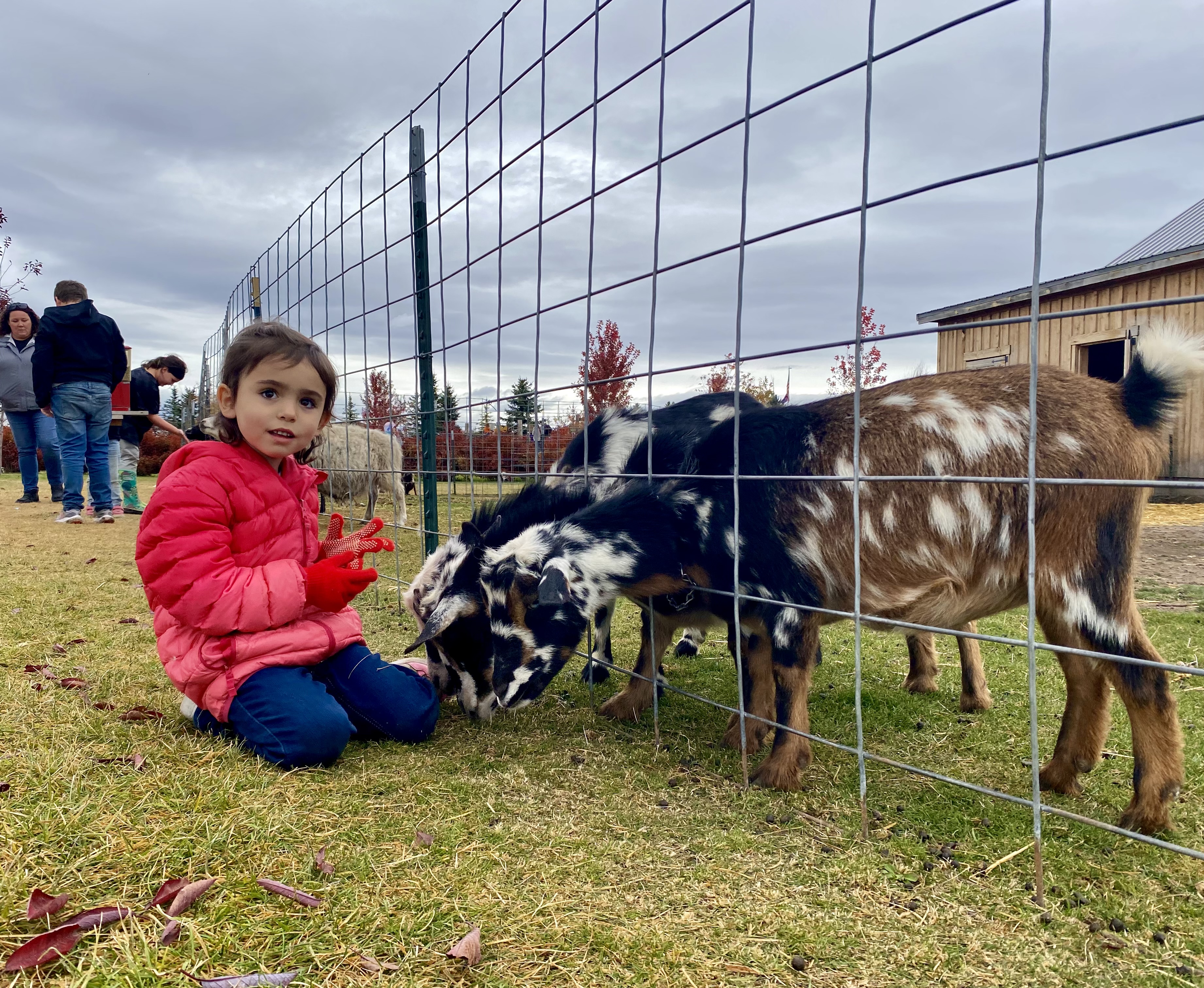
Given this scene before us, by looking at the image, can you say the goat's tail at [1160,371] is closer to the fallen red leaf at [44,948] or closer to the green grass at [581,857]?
the green grass at [581,857]

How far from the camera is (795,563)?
8.90ft

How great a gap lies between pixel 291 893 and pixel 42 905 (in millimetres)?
465

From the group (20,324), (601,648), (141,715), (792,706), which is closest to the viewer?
(792,706)

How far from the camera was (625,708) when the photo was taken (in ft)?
11.2

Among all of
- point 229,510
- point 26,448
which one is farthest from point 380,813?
point 26,448

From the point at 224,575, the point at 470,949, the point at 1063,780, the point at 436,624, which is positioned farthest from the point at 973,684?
the point at 224,575

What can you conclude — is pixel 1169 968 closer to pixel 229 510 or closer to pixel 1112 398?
pixel 1112 398

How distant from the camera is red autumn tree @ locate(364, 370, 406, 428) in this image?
17.3ft

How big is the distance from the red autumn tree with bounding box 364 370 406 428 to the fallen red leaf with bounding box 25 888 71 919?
3444 mm

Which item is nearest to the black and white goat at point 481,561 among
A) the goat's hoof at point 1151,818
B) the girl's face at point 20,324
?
the goat's hoof at point 1151,818

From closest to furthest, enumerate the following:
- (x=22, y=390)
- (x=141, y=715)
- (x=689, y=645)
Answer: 1. (x=141, y=715)
2. (x=689, y=645)
3. (x=22, y=390)

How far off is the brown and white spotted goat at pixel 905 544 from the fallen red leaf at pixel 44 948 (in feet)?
4.95

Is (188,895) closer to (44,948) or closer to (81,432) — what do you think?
(44,948)

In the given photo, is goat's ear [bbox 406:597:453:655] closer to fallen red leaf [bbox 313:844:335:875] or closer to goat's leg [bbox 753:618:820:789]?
fallen red leaf [bbox 313:844:335:875]
